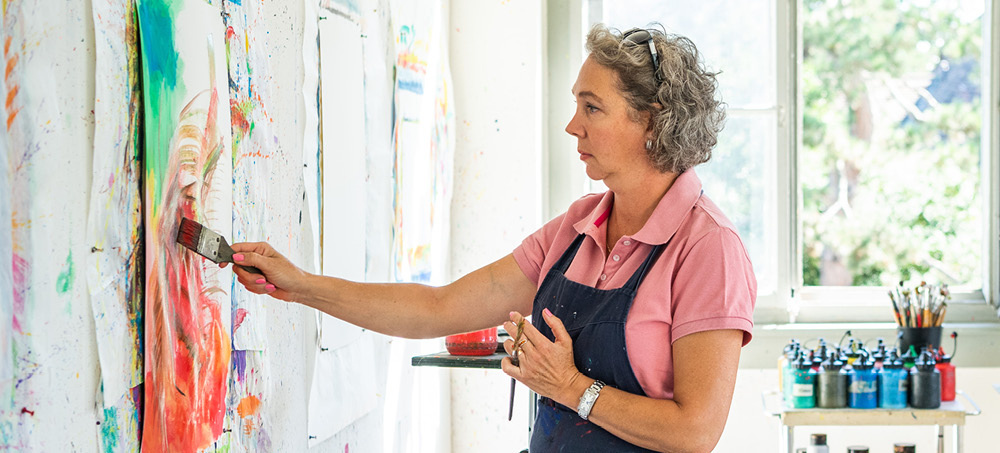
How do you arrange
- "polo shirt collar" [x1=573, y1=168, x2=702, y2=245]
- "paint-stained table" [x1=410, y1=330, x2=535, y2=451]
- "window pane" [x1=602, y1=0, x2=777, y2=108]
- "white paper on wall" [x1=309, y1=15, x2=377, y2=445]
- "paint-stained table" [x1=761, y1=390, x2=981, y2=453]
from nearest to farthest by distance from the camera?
"polo shirt collar" [x1=573, y1=168, x2=702, y2=245], "white paper on wall" [x1=309, y1=15, x2=377, y2=445], "paint-stained table" [x1=410, y1=330, x2=535, y2=451], "paint-stained table" [x1=761, y1=390, x2=981, y2=453], "window pane" [x1=602, y1=0, x2=777, y2=108]

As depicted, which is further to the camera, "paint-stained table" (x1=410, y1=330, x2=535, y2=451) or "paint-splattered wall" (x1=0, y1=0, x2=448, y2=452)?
"paint-stained table" (x1=410, y1=330, x2=535, y2=451)

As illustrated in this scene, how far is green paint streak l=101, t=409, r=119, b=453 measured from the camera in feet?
3.69

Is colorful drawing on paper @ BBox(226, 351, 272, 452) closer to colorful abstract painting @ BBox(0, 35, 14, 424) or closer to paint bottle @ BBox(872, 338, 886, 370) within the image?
colorful abstract painting @ BBox(0, 35, 14, 424)

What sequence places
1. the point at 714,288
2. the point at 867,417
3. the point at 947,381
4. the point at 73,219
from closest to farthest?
1. the point at 73,219
2. the point at 714,288
3. the point at 867,417
4. the point at 947,381

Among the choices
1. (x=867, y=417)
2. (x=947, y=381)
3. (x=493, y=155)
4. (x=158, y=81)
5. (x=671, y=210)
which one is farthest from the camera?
(x=493, y=155)

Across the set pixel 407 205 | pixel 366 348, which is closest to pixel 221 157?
pixel 366 348

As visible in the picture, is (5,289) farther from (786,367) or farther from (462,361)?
(786,367)

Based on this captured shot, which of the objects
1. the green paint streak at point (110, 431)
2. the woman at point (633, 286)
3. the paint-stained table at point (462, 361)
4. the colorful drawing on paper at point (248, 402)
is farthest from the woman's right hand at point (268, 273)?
the paint-stained table at point (462, 361)

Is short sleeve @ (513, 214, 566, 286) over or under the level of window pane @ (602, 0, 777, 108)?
under

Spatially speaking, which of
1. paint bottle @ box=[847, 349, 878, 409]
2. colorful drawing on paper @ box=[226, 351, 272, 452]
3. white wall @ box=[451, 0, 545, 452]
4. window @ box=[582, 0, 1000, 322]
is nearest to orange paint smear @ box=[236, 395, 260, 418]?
colorful drawing on paper @ box=[226, 351, 272, 452]

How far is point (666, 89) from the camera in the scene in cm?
151

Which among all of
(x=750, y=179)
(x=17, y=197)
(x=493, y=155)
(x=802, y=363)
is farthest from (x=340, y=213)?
(x=750, y=179)

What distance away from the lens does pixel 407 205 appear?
104 inches

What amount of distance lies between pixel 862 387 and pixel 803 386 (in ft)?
0.60
